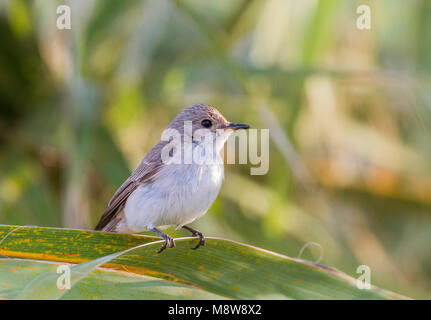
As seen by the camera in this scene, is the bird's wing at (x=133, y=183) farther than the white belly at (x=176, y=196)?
Yes

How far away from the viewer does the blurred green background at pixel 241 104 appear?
3.12m

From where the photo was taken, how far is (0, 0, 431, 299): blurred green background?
10.2 ft

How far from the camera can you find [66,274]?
1.38m

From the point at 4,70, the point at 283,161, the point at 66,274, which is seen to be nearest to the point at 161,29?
the point at 4,70

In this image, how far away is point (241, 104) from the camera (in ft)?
12.9

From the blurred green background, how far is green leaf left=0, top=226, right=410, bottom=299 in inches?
39.2

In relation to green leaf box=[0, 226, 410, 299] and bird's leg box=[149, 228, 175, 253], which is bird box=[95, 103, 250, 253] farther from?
green leaf box=[0, 226, 410, 299]

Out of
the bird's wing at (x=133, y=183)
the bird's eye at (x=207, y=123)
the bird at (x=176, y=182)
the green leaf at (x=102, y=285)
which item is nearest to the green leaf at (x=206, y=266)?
the green leaf at (x=102, y=285)

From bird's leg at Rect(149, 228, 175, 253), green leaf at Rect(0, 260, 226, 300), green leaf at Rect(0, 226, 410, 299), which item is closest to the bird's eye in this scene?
bird's leg at Rect(149, 228, 175, 253)

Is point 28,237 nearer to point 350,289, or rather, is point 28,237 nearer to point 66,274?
point 66,274

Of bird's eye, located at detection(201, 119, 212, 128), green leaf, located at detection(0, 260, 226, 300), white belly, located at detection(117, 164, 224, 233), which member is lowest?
green leaf, located at detection(0, 260, 226, 300)

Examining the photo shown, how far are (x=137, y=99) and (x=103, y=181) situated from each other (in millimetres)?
660

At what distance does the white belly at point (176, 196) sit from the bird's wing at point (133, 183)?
6 centimetres

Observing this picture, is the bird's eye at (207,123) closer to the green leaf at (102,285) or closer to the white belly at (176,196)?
the white belly at (176,196)
